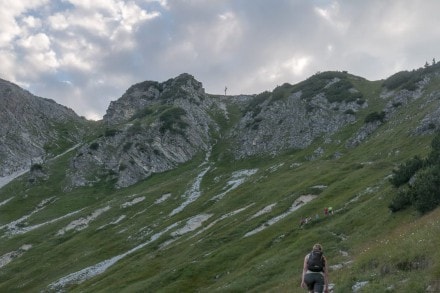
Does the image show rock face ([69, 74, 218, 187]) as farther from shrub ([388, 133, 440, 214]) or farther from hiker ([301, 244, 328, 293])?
hiker ([301, 244, 328, 293])

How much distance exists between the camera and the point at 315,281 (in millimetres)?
20719

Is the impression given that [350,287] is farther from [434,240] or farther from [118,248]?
[118,248]

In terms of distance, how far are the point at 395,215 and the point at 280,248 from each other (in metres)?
13.9

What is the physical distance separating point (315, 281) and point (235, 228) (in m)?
48.6

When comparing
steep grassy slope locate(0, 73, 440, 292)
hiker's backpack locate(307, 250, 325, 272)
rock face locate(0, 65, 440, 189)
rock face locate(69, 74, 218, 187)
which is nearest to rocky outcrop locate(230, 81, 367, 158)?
rock face locate(0, 65, 440, 189)

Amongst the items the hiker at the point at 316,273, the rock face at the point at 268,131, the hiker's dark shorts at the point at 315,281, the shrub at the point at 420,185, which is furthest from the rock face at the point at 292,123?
the hiker's dark shorts at the point at 315,281

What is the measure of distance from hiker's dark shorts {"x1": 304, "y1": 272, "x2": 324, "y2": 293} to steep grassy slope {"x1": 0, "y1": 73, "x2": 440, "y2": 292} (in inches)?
111

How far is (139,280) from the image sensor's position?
59625mm

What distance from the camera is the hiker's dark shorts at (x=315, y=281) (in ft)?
67.4

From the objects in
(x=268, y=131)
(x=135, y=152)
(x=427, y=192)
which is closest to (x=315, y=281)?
(x=427, y=192)

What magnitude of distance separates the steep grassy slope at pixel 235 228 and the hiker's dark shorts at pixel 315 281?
2.81 metres

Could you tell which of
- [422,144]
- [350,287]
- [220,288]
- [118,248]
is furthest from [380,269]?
[118,248]

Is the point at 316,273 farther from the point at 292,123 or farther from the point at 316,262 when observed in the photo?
the point at 292,123

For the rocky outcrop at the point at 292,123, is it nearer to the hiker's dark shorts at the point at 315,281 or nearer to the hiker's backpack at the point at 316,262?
the hiker's backpack at the point at 316,262
